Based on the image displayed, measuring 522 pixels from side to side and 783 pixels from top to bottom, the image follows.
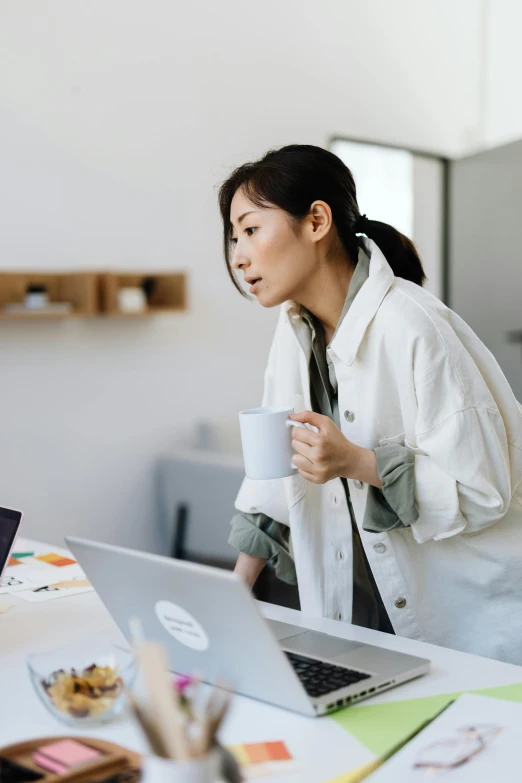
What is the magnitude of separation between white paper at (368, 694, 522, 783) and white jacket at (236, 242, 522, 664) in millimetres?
430

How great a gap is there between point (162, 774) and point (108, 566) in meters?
0.48

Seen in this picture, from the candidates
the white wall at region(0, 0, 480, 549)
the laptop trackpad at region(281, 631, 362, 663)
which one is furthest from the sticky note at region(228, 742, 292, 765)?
the white wall at region(0, 0, 480, 549)

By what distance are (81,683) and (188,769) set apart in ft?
1.44

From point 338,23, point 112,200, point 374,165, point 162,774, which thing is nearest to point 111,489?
point 112,200

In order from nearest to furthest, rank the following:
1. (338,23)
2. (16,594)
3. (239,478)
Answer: (16,594), (239,478), (338,23)

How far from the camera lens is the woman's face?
1577 mm

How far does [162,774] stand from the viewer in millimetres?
669

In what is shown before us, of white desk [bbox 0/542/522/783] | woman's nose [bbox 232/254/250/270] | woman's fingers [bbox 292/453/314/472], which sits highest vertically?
woman's nose [bbox 232/254/250/270]

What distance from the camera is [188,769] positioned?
0.66 meters

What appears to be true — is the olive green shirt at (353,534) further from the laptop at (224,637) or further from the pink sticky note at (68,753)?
the pink sticky note at (68,753)

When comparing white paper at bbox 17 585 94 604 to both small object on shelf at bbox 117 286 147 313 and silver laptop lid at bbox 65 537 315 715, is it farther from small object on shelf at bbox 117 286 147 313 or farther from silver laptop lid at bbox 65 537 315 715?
small object on shelf at bbox 117 286 147 313

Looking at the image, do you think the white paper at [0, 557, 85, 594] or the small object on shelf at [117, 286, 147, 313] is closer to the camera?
the white paper at [0, 557, 85, 594]

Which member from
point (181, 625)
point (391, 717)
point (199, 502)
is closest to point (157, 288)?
point (199, 502)

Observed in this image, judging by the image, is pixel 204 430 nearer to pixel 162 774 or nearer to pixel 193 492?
pixel 193 492
